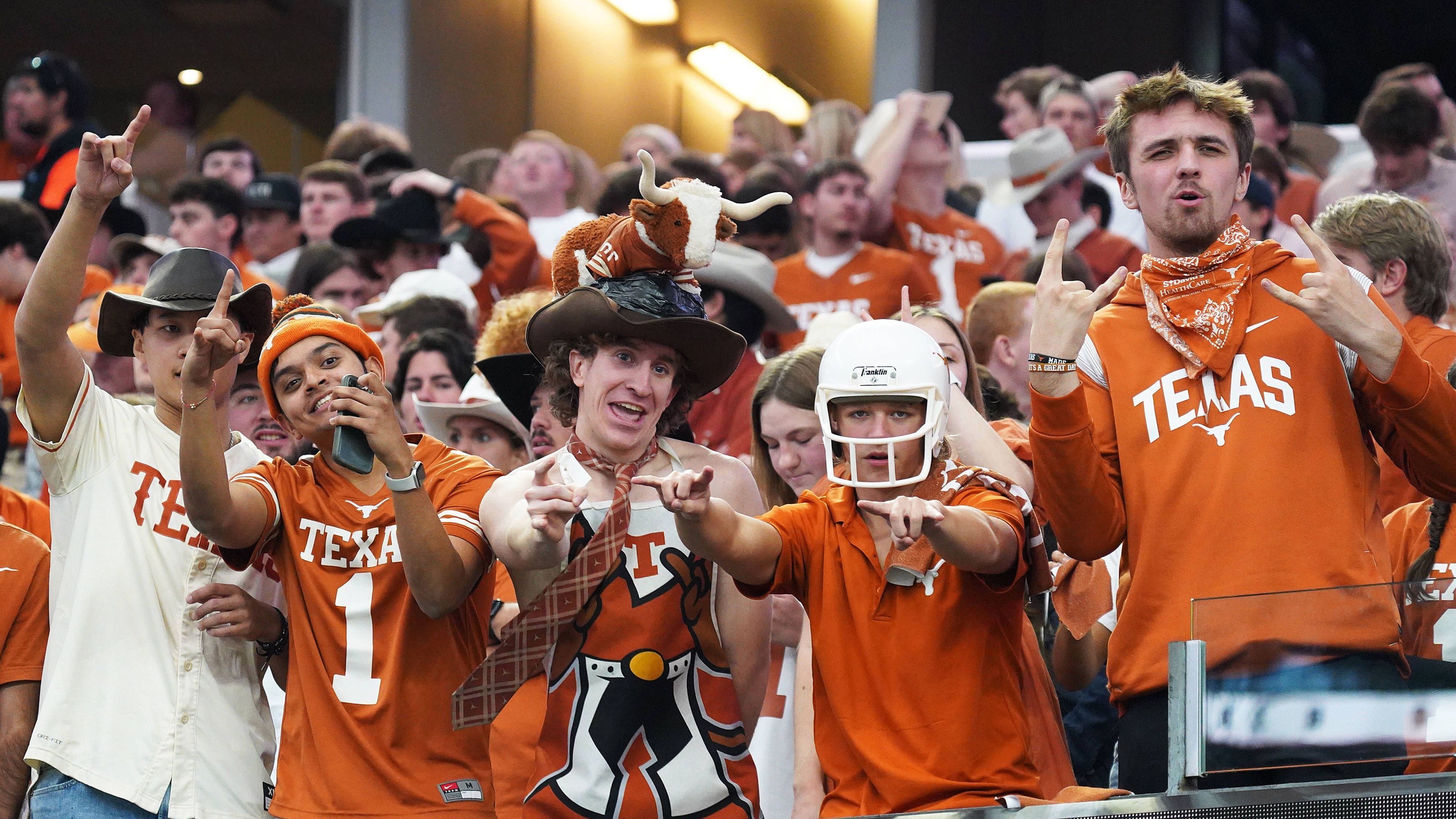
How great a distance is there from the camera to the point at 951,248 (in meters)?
8.31

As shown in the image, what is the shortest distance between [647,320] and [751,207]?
1.18 ft

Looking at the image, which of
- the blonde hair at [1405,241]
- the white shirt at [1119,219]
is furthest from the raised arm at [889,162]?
the blonde hair at [1405,241]

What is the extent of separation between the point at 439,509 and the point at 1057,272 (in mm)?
1517

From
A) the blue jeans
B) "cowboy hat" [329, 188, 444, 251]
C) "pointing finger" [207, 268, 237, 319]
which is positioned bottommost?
the blue jeans

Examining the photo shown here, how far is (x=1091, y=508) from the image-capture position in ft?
11.8

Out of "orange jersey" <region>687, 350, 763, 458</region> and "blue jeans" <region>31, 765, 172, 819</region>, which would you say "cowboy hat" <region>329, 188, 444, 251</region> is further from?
"blue jeans" <region>31, 765, 172, 819</region>

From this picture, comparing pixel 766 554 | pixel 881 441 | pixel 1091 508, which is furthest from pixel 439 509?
pixel 1091 508

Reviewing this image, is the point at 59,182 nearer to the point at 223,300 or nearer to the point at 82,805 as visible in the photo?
the point at 223,300

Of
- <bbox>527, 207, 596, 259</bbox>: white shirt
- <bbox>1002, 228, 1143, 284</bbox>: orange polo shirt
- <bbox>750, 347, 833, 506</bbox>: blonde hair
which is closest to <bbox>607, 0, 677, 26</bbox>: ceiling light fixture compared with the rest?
<bbox>527, 207, 596, 259</bbox>: white shirt

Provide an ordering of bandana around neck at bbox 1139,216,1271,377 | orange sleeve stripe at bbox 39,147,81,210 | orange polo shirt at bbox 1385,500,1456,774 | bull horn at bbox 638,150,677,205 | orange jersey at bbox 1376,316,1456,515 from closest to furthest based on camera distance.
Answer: orange polo shirt at bbox 1385,500,1456,774, bandana around neck at bbox 1139,216,1271,377, bull horn at bbox 638,150,677,205, orange jersey at bbox 1376,316,1456,515, orange sleeve stripe at bbox 39,147,81,210

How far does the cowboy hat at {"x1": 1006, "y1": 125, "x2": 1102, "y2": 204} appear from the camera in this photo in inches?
317

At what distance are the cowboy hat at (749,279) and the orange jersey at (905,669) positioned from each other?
2750 mm

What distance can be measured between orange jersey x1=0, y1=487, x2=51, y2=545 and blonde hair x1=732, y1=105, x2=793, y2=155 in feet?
19.2

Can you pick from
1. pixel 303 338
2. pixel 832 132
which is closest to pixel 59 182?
pixel 832 132
